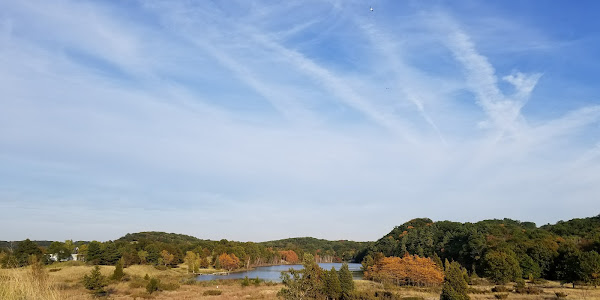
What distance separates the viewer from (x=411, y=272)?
213 ft

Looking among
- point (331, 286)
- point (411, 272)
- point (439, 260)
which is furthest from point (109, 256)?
point (331, 286)

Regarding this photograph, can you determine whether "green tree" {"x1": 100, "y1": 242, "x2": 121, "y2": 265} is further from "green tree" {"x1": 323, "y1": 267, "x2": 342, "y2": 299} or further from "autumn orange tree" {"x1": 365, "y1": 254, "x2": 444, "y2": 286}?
"green tree" {"x1": 323, "y1": 267, "x2": 342, "y2": 299}

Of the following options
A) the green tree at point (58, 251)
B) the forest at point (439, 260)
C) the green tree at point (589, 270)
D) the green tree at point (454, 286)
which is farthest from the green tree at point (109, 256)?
the green tree at point (589, 270)

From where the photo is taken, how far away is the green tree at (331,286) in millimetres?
34469

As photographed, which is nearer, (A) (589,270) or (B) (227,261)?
(A) (589,270)

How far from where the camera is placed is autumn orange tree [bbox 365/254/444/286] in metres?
63.7

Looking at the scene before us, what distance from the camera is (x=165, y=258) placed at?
11869 cm

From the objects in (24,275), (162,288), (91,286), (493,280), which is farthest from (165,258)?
(24,275)

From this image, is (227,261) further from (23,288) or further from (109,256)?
(23,288)

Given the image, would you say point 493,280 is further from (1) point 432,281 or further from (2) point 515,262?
(1) point 432,281

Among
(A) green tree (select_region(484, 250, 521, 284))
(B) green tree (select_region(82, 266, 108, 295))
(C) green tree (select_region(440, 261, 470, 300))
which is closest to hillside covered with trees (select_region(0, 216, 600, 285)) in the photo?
(A) green tree (select_region(484, 250, 521, 284))

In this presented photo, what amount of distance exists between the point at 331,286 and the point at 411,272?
116ft

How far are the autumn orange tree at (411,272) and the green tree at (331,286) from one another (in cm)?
3377

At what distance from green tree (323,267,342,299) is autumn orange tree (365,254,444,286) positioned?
33771 millimetres
